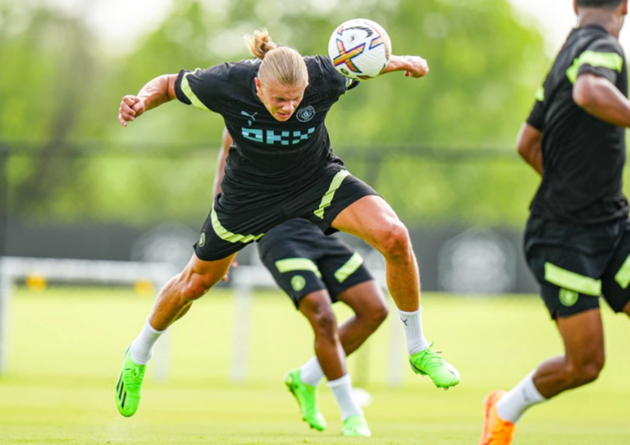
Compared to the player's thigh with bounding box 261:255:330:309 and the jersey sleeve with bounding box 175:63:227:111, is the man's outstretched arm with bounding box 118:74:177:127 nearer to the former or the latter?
the jersey sleeve with bounding box 175:63:227:111

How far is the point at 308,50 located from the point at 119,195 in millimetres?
7506

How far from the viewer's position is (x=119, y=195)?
32938 mm

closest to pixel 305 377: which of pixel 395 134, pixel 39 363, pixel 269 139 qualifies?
pixel 269 139

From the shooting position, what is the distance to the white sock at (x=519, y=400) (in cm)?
621

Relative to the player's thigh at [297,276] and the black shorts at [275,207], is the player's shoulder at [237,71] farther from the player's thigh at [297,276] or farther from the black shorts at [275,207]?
the player's thigh at [297,276]

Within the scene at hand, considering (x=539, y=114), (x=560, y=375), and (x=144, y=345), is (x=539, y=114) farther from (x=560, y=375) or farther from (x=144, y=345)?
(x=144, y=345)

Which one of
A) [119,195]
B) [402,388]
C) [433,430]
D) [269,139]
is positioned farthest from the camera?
[119,195]

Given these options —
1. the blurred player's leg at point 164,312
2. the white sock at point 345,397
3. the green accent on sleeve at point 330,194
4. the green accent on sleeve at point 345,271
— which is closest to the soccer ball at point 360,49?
the green accent on sleeve at point 330,194

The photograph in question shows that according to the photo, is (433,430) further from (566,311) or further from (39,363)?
(39,363)

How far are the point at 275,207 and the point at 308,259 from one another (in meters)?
1.87

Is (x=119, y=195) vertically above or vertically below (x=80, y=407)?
below

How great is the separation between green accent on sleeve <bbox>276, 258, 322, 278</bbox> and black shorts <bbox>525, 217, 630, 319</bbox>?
2698 millimetres

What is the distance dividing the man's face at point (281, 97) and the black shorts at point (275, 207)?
2.01ft

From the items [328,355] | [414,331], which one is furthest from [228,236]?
[328,355]
